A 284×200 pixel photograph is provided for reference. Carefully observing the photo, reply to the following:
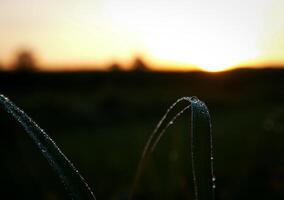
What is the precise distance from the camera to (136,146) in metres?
6.09

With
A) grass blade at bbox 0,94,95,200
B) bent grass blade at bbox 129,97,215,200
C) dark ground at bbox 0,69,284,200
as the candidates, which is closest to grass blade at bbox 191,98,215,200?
bent grass blade at bbox 129,97,215,200

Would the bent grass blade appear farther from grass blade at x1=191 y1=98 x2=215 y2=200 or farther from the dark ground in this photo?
Result: the dark ground

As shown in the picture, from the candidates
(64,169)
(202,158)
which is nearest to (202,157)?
(202,158)

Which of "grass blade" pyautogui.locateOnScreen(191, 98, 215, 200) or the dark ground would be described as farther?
the dark ground

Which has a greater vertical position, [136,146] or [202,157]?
[202,157]

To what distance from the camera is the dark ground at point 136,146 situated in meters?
1.96

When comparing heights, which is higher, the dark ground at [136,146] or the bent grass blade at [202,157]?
the bent grass blade at [202,157]

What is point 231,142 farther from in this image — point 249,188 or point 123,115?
point 123,115

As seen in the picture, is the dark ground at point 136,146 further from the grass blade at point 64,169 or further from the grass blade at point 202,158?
the grass blade at point 202,158

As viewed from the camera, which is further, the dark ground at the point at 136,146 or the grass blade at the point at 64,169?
the dark ground at the point at 136,146

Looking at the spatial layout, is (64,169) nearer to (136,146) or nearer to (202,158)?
(202,158)

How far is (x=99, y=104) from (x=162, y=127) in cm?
1085

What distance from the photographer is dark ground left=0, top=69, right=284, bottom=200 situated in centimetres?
196


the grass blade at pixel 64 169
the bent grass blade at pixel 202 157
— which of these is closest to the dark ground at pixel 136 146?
the grass blade at pixel 64 169
